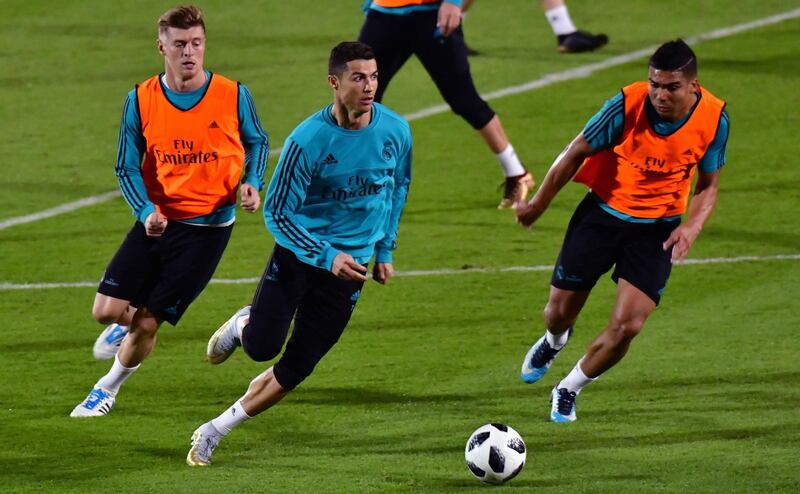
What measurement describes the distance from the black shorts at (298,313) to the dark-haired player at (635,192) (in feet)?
3.57

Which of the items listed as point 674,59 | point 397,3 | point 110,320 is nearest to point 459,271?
point 397,3

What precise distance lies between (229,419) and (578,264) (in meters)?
2.00

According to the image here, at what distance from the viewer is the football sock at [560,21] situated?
A: 17047mm

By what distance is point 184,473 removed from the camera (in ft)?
25.3

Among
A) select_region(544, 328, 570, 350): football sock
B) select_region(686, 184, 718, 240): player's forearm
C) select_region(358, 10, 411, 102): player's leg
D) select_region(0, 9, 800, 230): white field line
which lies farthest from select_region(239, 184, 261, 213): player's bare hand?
select_region(0, 9, 800, 230): white field line

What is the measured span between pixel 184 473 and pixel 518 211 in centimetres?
211

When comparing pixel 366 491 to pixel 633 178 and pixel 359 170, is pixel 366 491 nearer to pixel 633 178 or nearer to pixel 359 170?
pixel 359 170

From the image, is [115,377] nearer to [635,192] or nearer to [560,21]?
[635,192]

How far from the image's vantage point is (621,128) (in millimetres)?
8211

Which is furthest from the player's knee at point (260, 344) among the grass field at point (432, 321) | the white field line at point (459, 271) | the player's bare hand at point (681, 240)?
the white field line at point (459, 271)

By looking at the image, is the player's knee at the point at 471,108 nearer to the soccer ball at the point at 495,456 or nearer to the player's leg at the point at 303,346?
the player's leg at the point at 303,346

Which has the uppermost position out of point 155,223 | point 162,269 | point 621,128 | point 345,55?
point 345,55

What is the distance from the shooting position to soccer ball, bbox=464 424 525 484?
7.39 m

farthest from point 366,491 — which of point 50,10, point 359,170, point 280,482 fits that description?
point 50,10
